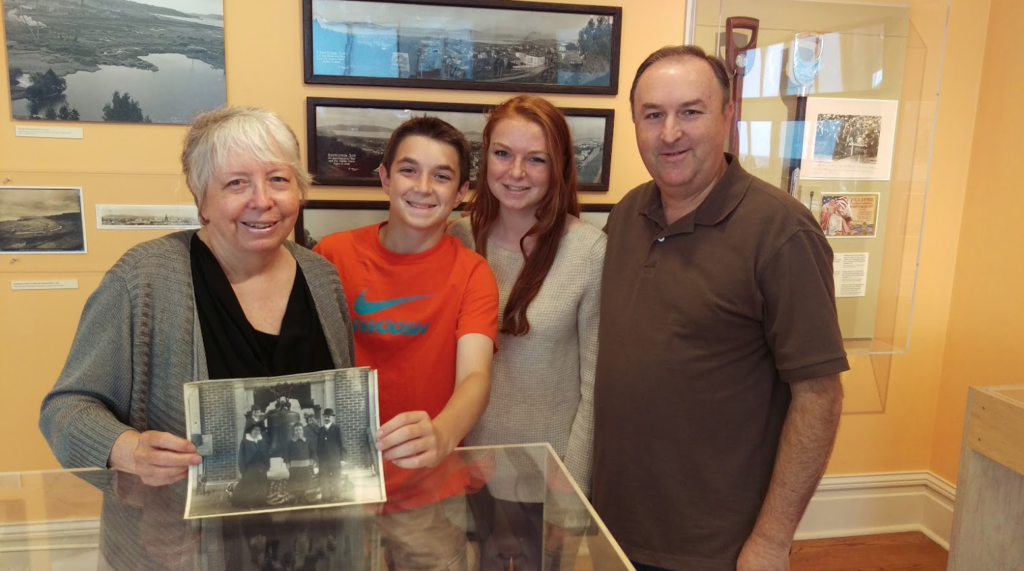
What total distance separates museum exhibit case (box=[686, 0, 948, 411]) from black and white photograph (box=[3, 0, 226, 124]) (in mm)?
2021

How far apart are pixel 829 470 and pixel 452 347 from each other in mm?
2597

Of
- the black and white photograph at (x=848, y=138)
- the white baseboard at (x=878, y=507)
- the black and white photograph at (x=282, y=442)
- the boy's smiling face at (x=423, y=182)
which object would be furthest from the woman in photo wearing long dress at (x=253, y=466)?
the white baseboard at (x=878, y=507)

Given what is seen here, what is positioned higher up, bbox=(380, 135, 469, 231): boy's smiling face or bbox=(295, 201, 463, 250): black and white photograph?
A: bbox=(380, 135, 469, 231): boy's smiling face

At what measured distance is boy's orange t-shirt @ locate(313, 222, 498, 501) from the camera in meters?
1.84

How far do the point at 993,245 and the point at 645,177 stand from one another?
166 cm

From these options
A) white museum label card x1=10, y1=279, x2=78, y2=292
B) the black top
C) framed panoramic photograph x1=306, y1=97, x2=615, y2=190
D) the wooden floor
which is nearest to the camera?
the black top

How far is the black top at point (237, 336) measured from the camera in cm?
143

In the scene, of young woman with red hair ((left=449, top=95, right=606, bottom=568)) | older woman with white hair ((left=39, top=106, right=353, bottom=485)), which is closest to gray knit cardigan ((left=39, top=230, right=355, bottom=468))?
older woman with white hair ((left=39, top=106, right=353, bottom=485))

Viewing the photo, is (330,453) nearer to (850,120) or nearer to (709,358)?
(709,358)

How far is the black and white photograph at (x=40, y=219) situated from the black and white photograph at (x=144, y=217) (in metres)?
0.08

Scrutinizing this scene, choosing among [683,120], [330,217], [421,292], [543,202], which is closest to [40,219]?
[330,217]

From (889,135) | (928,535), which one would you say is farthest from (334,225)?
(928,535)

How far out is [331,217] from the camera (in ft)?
9.11

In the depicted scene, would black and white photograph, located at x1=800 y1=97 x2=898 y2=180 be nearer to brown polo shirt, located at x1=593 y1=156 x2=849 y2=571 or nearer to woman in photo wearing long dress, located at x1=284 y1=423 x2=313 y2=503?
brown polo shirt, located at x1=593 y1=156 x2=849 y2=571
